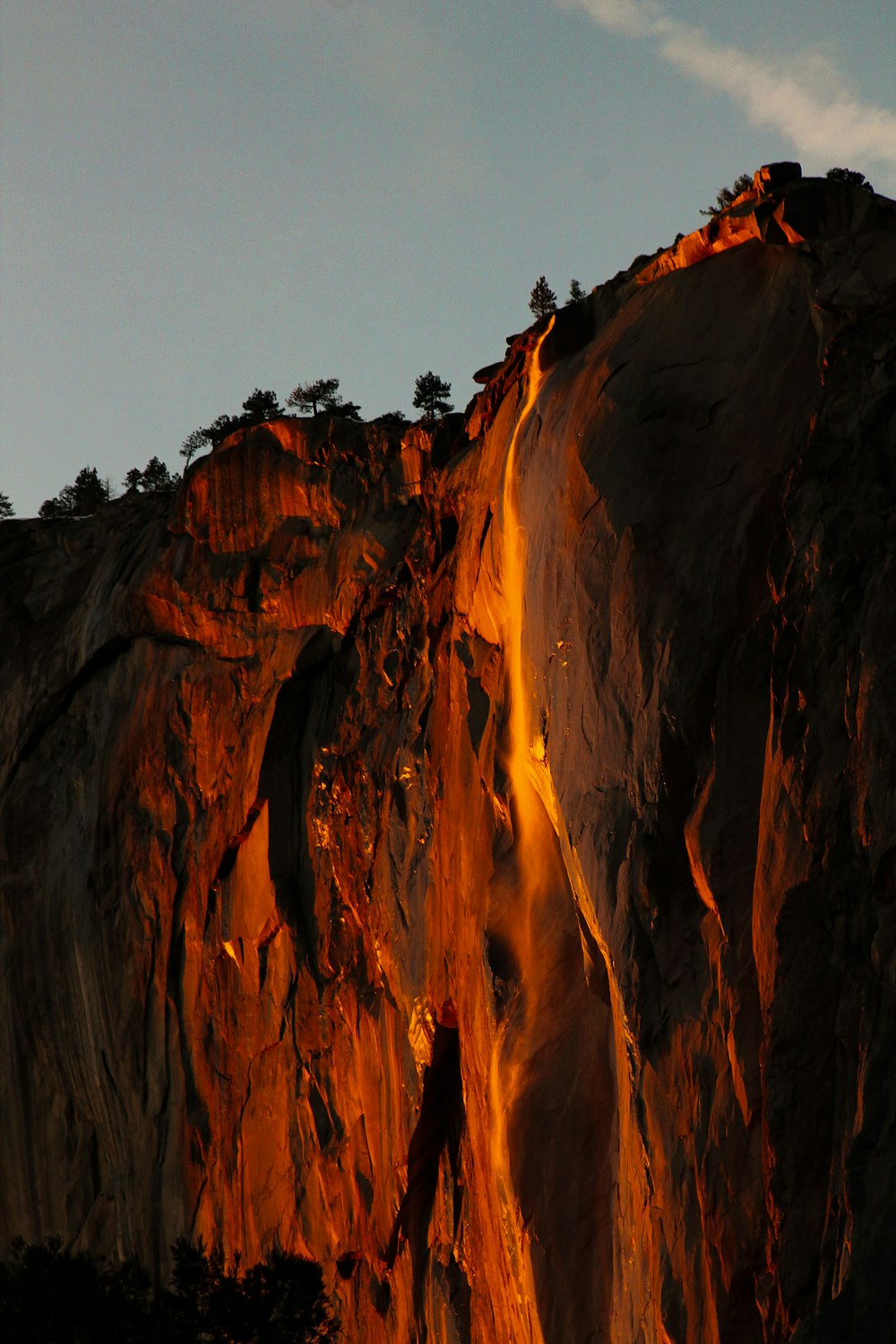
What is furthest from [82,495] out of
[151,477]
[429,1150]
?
[429,1150]

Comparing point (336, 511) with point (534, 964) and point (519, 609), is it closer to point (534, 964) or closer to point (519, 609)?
point (519, 609)

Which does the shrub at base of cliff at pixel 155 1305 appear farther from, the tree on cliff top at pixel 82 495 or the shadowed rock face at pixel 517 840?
the tree on cliff top at pixel 82 495

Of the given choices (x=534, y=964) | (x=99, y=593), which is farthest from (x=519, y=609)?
(x=99, y=593)

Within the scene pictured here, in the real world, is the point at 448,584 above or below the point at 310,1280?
above

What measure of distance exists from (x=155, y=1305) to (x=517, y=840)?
7.71 metres

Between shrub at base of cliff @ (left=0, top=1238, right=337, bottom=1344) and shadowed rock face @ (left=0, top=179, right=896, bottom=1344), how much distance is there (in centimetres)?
247

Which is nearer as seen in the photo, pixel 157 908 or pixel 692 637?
pixel 692 637

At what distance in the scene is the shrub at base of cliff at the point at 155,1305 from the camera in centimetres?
1944

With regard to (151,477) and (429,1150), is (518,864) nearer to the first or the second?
(429,1150)

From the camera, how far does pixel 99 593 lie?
37.0m

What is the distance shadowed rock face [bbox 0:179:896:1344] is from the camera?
1311cm

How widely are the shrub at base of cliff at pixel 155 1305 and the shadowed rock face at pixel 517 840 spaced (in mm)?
2466

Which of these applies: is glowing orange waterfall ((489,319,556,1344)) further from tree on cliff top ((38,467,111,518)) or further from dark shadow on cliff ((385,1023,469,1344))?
tree on cliff top ((38,467,111,518))

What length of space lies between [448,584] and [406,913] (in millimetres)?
5196
